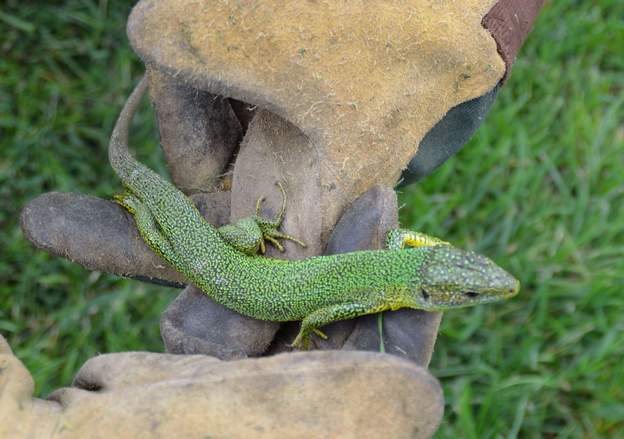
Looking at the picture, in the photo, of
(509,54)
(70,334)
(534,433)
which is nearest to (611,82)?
(509,54)

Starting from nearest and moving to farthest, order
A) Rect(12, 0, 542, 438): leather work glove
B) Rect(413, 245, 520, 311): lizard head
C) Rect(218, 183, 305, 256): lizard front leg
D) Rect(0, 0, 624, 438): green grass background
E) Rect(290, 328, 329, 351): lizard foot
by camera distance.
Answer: Rect(12, 0, 542, 438): leather work glove
Rect(413, 245, 520, 311): lizard head
Rect(290, 328, 329, 351): lizard foot
Rect(218, 183, 305, 256): lizard front leg
Rect(0, 0, 624, 438): green grass background

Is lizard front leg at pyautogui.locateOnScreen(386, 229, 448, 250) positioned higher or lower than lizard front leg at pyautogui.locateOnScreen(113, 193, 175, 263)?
higher

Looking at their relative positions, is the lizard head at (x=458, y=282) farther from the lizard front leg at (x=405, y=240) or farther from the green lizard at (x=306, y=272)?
the lizard front leg at (x=405, y=240)

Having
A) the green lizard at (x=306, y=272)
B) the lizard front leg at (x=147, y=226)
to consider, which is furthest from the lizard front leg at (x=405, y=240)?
the lizard front leg at (x=147, y=226)

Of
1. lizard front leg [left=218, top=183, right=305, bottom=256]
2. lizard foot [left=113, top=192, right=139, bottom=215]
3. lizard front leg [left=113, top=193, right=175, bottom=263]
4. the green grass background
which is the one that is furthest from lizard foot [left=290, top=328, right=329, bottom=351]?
the green grass background

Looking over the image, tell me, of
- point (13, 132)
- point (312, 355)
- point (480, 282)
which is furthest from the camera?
point (13, 132)

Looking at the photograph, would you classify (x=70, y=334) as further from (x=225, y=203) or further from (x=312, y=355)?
(x=312, y=355)

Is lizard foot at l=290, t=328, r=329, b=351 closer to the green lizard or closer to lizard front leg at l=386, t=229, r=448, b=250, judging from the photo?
the green lizard

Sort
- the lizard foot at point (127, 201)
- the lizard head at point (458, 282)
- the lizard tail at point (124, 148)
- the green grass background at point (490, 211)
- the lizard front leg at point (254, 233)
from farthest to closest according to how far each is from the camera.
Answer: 1. the green grass background at point (490, 211)
2. the lizard tail at point (124, 148)
3. the lizard foot at point (127, 201)
4. the lizard front leg at point (254, 233)
5. the lizard head at point (458, 282)
